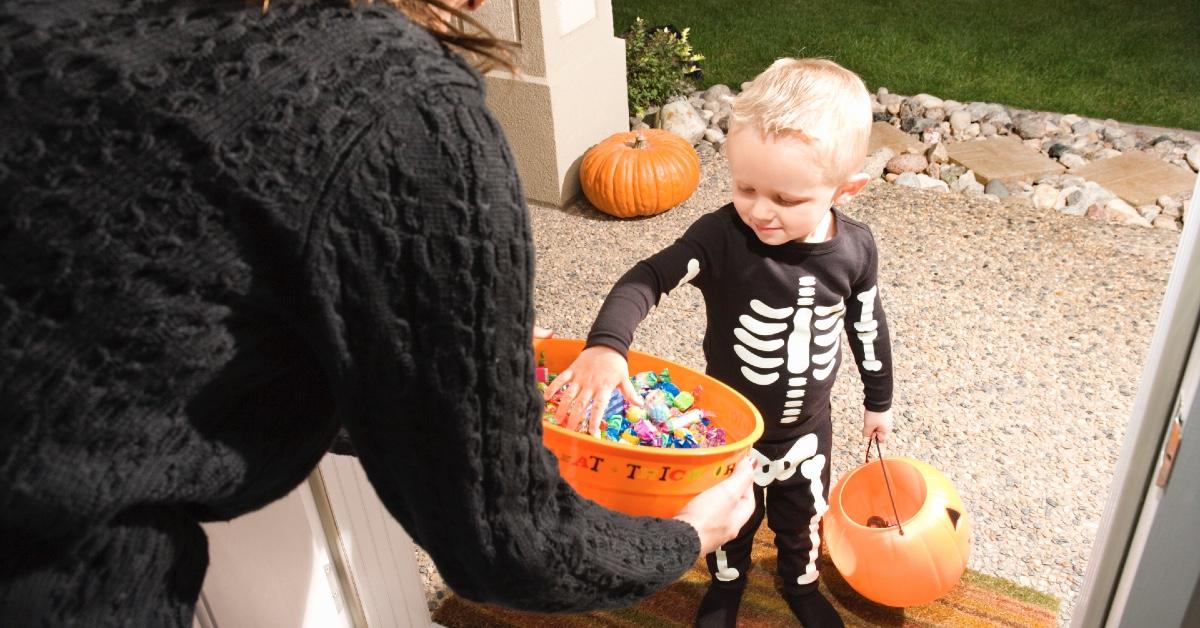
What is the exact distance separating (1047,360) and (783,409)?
185 cm

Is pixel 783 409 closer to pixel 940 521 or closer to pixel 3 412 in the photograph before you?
pixel 940 521

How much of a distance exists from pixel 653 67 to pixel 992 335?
2528mm

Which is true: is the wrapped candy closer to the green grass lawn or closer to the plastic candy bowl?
the plastic candy bowl

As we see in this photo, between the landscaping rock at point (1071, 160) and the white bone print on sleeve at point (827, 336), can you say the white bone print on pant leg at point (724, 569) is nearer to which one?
the white bone print on sleeve at point (827, 336)

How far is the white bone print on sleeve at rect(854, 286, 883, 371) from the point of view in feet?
7.00

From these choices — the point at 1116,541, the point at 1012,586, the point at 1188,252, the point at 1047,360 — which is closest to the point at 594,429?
the point at 1116,541

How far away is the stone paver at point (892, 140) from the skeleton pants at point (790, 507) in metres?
3.10

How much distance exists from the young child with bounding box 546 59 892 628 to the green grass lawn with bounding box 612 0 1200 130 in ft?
13.3

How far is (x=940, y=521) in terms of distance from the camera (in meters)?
2.29

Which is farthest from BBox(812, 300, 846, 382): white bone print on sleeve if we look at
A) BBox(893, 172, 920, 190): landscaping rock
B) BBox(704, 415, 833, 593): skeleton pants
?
BBox(893, 172, 920, 190): landscaping rock

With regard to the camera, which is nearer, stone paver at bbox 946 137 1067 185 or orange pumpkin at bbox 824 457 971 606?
orange pumpkin at bbox 824 457 971 606

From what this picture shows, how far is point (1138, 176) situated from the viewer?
4.76 m

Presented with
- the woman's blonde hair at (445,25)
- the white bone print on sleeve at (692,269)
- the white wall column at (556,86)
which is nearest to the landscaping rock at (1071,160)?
the white wall column at (556,86)

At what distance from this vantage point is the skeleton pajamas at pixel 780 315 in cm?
203
